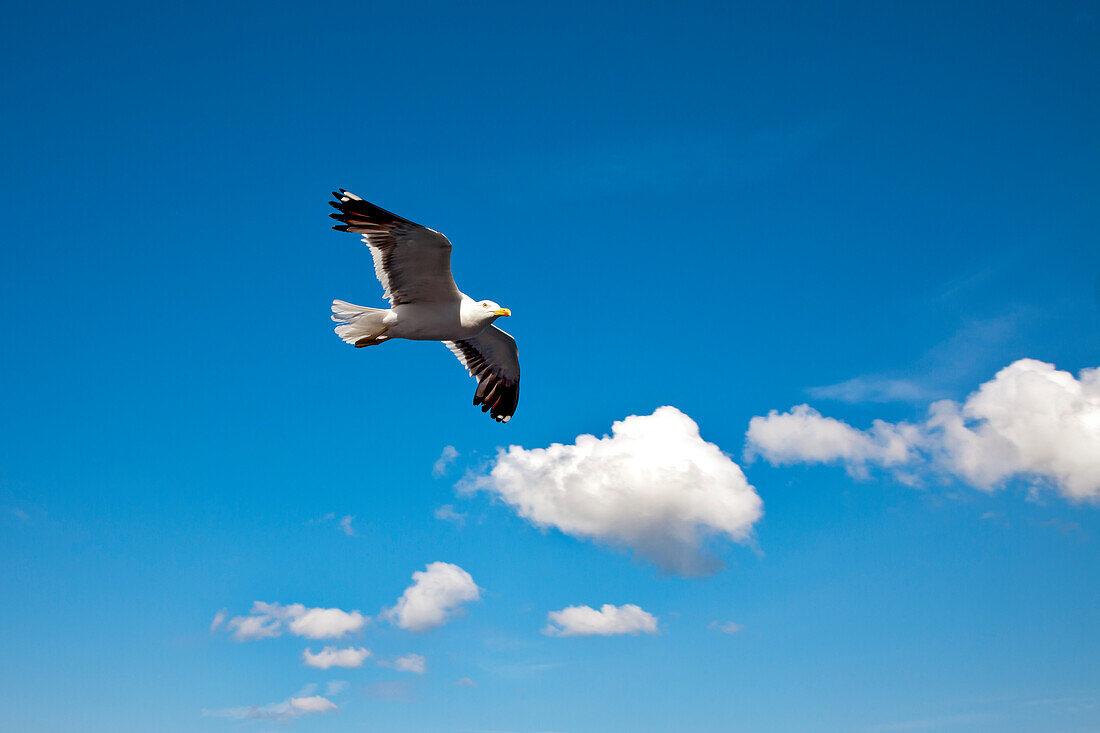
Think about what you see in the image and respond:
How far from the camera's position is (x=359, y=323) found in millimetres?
17391

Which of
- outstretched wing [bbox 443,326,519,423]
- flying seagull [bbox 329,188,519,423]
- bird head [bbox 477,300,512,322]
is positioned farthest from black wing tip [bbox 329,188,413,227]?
outstretched wing [bbox 443,326,519,423]

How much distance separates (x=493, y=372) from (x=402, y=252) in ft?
19.1

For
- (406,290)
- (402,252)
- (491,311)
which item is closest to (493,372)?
(491,311)

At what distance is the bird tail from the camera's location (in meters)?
17.3

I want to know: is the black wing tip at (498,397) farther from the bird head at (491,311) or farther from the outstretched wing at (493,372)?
the bird head at (491,311)

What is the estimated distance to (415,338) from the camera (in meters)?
17.9

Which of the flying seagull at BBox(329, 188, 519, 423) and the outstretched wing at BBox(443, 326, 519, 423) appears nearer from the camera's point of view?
the flying seagull at BBox(329, 188, 519, 423)

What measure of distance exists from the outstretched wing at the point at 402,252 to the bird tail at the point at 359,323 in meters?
0.48

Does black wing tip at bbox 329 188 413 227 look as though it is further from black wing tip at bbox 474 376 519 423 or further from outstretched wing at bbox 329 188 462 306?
black wing tip at bbox 474 376 519 423

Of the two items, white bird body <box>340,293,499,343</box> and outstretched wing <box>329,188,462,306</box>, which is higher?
Answer: outstretched wing <box>329,188,462,306</box>

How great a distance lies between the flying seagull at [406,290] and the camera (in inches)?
628

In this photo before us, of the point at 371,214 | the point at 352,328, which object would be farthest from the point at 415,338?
the point at 371,214

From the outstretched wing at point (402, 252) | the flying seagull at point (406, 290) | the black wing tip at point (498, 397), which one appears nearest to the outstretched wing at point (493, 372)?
the black wing tip at point (498, 397)

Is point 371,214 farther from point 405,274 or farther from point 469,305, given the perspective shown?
point 469,305
